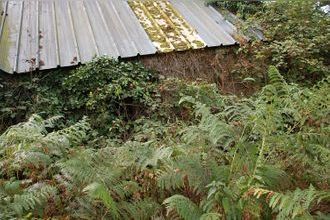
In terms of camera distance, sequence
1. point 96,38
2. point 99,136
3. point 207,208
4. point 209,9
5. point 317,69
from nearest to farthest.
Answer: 1. point 207,208
2. point 99,136
3. point 317,69
4. point 96,38
5. point 209,9

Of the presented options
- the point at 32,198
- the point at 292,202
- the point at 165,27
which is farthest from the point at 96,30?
the point at 292,202

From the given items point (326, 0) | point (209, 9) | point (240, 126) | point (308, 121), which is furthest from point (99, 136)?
point (326, 0)

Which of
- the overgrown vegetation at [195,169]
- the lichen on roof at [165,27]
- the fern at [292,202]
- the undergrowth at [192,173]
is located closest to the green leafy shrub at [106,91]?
the overgrown vegetation at [195,169]

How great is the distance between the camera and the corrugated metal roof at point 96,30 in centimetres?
695

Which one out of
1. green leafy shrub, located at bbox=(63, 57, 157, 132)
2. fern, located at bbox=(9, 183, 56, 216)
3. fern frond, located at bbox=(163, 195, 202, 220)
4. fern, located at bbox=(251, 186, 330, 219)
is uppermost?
fern, located at bbox=(251, 186, 330, 219)

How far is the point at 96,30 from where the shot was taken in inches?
313

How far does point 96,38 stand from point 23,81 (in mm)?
1960

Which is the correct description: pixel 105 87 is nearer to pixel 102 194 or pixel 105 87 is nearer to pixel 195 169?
pixel 195 169

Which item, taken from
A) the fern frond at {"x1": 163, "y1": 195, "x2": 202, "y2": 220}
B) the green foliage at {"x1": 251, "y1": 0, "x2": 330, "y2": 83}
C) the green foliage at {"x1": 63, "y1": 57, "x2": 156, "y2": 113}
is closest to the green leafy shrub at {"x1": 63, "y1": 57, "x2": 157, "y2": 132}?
the green foliage at {"x1": 63, "y1": 57, "x2": 156, "y2": 113}

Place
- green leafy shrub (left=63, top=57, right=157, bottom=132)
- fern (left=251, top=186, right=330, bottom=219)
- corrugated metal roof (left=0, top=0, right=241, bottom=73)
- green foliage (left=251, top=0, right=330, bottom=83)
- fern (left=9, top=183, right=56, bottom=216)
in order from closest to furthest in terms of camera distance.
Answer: fern (left=251, top=186, right=330, bottom=219) < fern (left=9, top=183, right=56, bottom=216) < green leafy shrub (left=63, top=57, right=157, bottom=132) < corrugated metal roof (left=0, top=0, right=241, bottom=73) < green foliage (left=251, top=0, right=330, bottom=83)

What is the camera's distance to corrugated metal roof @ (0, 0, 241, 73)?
22.8ft

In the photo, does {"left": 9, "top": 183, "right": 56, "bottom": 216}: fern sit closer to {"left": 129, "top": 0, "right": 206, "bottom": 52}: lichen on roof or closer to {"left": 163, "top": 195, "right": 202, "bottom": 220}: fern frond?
{"left": 163, "top": 195, "right": 202, "bottom": 220}: fern frond

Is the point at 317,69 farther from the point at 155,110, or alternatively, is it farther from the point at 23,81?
the point at 23,81

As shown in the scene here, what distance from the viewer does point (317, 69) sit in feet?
23.5
